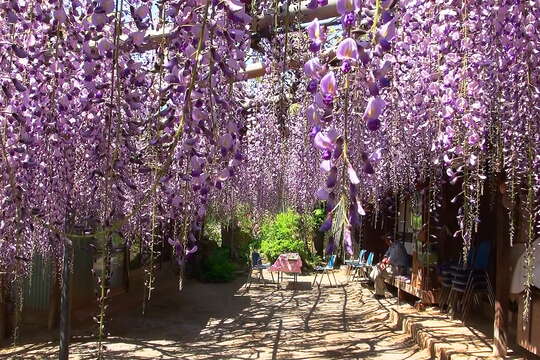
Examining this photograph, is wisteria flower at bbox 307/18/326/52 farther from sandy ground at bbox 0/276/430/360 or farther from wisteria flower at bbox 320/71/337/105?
sandy ground at bbox 0/276/430/360

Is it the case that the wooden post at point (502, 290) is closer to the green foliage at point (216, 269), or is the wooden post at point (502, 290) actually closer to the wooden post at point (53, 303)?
the wooden post at point (53, 303)

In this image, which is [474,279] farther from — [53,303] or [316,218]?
[316,218]

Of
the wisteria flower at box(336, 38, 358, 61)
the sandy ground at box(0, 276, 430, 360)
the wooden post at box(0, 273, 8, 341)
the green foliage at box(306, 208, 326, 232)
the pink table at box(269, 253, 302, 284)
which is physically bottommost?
the sandy ground at box(0, 276, 430, 360)

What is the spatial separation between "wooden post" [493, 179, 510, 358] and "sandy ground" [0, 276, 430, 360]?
99 cm

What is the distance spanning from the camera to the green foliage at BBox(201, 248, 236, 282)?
12375mm

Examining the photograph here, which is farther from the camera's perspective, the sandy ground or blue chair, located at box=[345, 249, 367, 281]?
blue chair, located at box=[345, 249, 367, 281]

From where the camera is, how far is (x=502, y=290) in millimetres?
4973

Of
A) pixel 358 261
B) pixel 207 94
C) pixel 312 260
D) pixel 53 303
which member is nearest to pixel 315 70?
pixel 207 94

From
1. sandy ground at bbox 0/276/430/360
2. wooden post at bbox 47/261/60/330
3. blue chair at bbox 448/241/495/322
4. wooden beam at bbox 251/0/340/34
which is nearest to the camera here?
wooden beam at bbox 251/0/340/34

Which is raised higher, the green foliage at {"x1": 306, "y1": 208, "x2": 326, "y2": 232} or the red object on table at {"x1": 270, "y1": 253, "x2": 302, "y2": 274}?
the green foliage at {"x1": 306, "y1": 208, "x2": 326, "y2": 232}

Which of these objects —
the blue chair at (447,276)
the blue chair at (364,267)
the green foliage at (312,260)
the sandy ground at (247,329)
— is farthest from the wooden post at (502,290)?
the green foliage at (312,260)

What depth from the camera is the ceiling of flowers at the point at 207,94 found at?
1.25m

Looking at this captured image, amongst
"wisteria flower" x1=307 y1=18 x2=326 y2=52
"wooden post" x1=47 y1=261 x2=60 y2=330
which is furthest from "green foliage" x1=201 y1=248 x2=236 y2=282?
"wisteria flower" x1=307 y1=18 x2=326 y2=52

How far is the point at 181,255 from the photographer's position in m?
2.58
